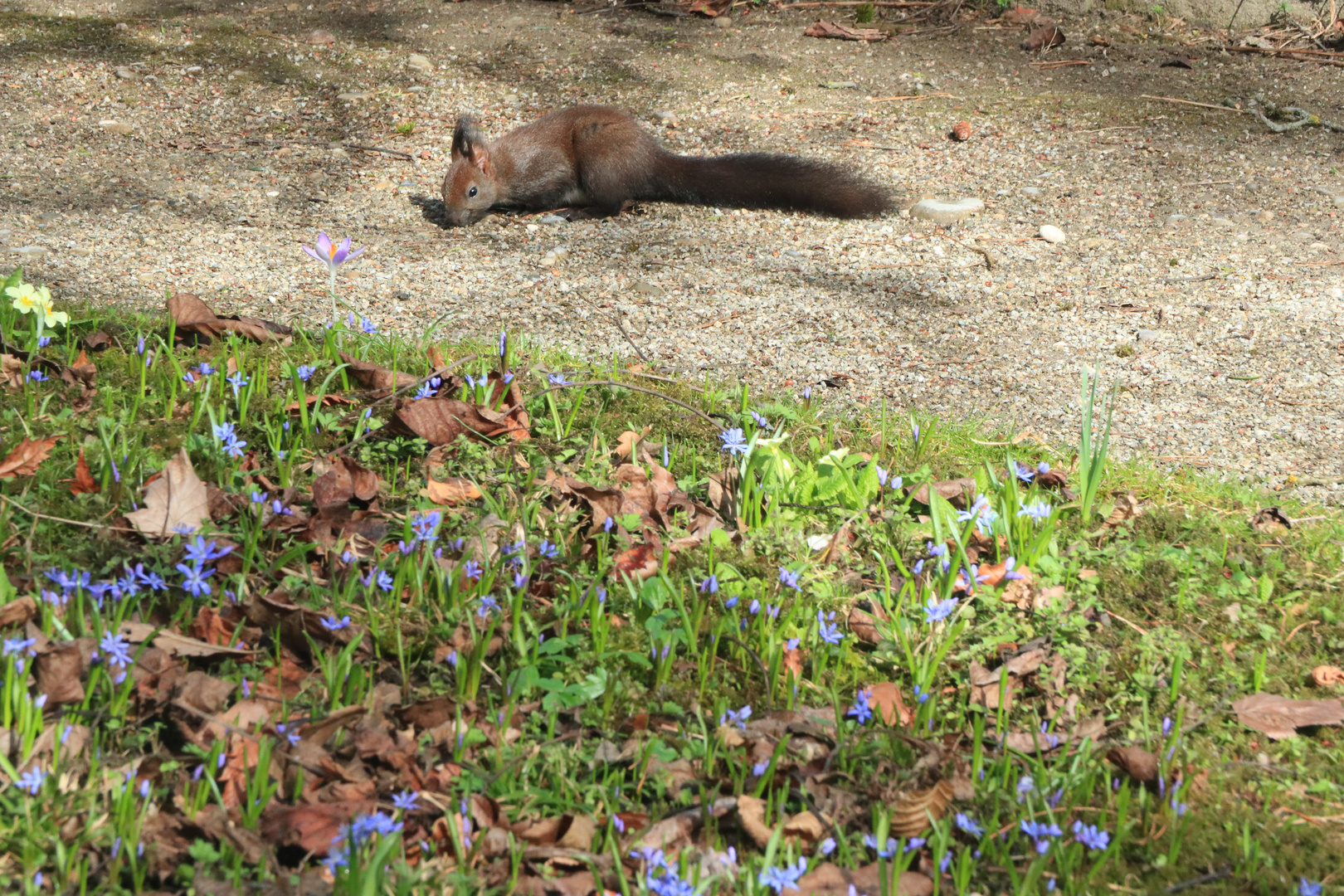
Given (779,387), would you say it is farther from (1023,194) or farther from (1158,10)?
(1158,10)

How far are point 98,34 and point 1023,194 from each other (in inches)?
Answer: 208

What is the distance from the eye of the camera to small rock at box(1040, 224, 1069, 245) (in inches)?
181

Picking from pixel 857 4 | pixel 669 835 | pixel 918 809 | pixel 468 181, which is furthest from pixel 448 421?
pixel 857 4

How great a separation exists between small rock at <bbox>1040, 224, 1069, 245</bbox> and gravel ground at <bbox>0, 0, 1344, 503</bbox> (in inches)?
1.6

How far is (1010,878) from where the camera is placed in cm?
164

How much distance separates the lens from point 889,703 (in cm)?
201

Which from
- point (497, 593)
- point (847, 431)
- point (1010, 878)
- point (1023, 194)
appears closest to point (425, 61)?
point (1023, 194)

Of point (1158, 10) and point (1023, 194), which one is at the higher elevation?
point (1158, 10)

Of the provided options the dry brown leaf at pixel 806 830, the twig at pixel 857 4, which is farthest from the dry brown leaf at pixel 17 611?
the twig at pixel 857 4

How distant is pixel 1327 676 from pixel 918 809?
982 millimetres

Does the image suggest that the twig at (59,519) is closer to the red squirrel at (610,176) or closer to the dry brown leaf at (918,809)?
the dry brown leaf at (918,809)

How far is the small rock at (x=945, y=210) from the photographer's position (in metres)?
4.80

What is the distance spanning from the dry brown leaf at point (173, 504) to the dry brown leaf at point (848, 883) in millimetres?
1284

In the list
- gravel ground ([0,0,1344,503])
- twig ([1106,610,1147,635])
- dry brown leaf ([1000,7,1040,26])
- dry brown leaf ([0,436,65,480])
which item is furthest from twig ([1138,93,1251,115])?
dry brown leaf ([0,436,65,480])
